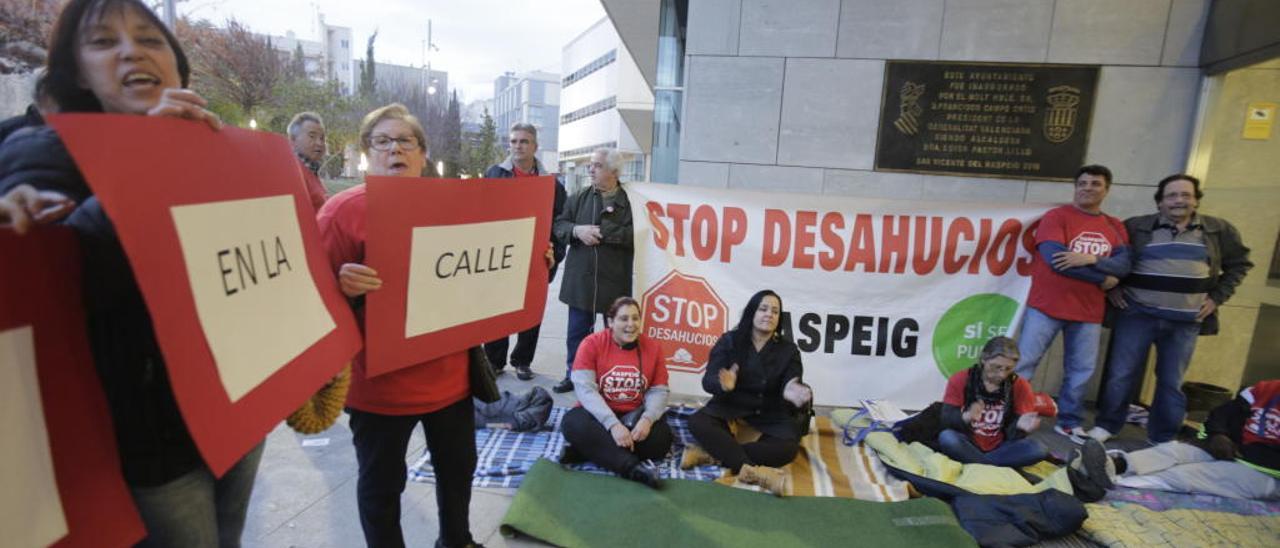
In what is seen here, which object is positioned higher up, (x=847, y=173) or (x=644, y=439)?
(x=847, y=173)

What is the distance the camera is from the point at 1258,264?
15.5ft

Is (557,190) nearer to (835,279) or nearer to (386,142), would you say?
(835,279)

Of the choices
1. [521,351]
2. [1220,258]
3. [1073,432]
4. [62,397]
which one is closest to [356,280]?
[62,397]

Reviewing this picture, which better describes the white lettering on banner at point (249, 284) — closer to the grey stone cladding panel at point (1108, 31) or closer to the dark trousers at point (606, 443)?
the dark trousers at point (606, 443)

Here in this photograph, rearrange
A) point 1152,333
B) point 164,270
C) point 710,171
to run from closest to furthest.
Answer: point 164,270
point 1152,333
point 710,171

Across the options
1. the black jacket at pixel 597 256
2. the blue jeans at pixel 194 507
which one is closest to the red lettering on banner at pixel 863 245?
the black jacket at pixel 597 256

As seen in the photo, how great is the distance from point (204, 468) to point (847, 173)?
459 centimetres

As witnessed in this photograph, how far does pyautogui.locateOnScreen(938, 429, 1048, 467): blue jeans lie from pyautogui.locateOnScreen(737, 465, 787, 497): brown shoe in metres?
1.11

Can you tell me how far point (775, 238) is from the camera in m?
4.30

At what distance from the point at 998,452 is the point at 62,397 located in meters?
4.07

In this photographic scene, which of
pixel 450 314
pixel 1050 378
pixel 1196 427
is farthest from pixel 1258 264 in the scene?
pixel 450 314

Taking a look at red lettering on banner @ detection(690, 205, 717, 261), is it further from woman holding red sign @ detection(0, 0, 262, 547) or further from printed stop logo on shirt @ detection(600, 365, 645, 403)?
woman holding red sign @ detection(0, 0, 262, 547)

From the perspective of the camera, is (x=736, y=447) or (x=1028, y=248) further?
(x=1028, y=248)

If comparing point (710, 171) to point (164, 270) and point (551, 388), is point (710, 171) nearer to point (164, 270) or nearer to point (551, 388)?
point (551, 388)
